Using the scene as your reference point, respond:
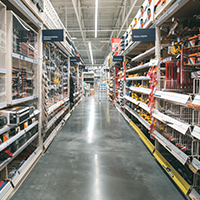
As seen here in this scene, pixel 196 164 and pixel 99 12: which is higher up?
pixel 99 12

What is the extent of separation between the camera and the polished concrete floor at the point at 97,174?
203 cm

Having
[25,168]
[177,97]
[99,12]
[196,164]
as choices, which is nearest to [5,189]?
[25,168]

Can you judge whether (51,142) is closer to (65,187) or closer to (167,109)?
(65,187)

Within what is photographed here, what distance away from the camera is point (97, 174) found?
8.21 feet

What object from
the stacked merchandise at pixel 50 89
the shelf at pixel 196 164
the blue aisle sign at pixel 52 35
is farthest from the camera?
the stacked merchandise at pixel 50 89

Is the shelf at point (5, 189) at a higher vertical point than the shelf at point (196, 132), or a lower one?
lower

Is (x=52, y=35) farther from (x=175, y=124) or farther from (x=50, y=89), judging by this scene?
(x=175, y=124)

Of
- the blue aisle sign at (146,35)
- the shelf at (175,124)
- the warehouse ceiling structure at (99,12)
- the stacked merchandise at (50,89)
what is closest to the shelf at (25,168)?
the stacked merchandise at (50,89)

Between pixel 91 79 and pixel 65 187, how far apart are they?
22.4 metres

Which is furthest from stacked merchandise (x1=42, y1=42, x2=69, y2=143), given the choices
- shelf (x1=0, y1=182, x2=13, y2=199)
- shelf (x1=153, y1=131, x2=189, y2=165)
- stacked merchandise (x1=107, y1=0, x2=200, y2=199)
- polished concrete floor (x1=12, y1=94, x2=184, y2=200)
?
shelf (x1=153, y1=131, x2=189, y2=165)

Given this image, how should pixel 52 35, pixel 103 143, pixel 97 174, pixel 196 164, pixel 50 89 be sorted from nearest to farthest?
pixel 196 164 → pixel 97 174 → pixel 52 35 → pixel 103 143 → pixel 50 89

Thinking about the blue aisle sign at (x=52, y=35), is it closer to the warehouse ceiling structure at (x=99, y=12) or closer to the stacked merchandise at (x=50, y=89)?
the stacked merchandise at (x=50, y=89)

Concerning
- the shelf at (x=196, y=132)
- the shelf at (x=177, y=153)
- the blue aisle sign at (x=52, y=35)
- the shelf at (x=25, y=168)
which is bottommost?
the shelf at (x=25, y=168)

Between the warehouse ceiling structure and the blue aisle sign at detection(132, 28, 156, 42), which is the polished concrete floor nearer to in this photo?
the blue aisle sign at detection(132, 28, 156, 42)
